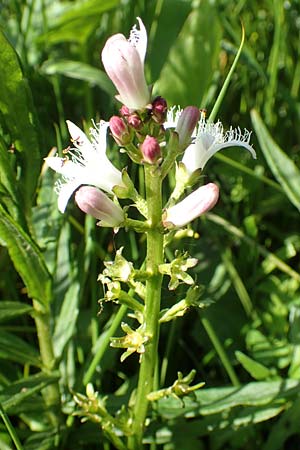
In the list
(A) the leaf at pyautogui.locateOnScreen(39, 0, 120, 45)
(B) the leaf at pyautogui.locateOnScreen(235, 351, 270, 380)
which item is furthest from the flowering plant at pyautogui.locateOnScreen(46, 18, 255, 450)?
(A) the leaf at pyautogui.locateOnScreen(39, 0, 120, 45)

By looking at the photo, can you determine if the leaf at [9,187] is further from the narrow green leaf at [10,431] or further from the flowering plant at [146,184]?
the narrow green leaf at [10,431]

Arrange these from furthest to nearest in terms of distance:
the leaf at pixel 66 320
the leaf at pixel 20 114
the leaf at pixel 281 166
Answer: the leaf at pixel 281 166 < the leaf at pixel 66 320 < the leaf at pixel 20 114

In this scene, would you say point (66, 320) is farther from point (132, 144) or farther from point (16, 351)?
point (132, 144)

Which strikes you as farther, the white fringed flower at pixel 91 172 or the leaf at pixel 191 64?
the leaf at pixel 191 64

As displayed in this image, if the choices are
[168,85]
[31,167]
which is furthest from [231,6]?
[31,167]

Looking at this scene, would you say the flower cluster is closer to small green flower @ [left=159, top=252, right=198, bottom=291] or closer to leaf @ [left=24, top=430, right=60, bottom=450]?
small green flower @ [left=159, top=252, right=198, bottom=291]

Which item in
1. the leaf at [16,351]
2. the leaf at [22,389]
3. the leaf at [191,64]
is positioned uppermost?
the leaf at [191,64]

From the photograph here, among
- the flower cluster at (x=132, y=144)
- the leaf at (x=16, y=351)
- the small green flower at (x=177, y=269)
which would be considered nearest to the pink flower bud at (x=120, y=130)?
the flower cluster at (x=132, y=144)

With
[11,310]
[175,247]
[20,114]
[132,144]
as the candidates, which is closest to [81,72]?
[175,247]
